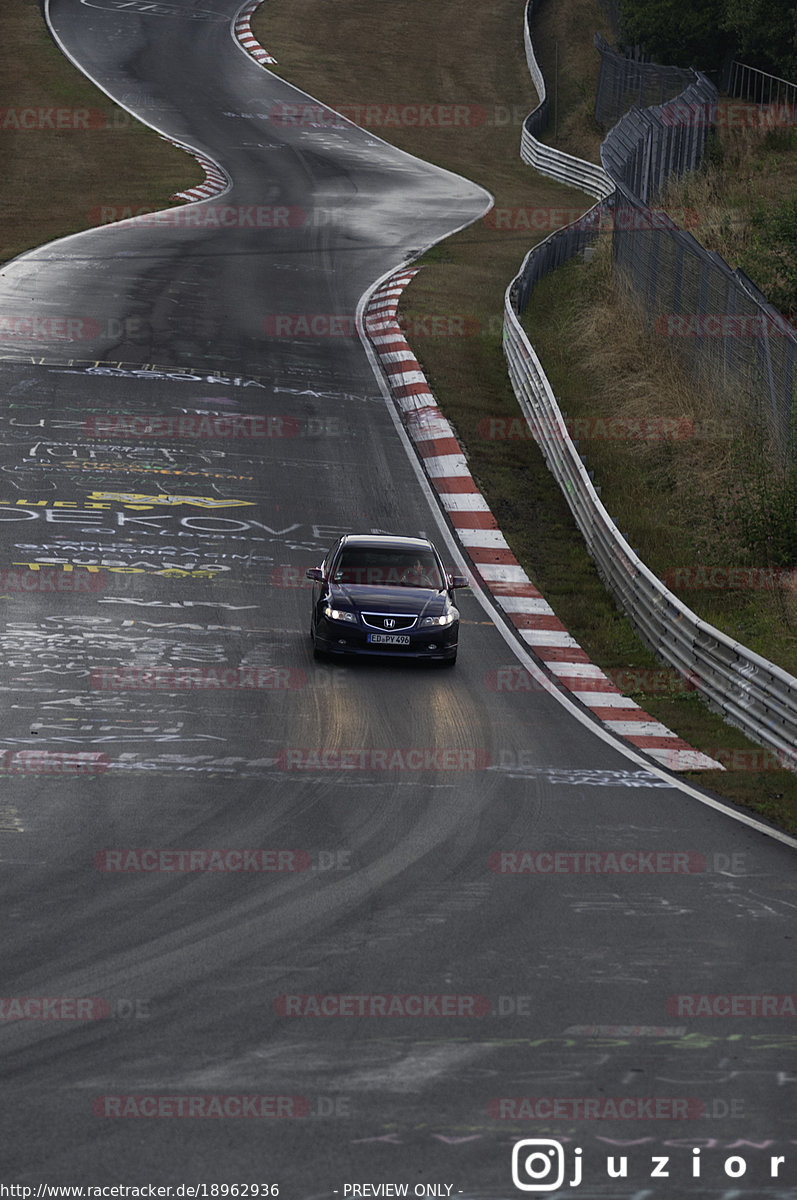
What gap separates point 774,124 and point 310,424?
2194 cm

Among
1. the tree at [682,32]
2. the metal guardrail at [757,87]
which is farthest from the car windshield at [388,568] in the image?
the tree at [682,32]

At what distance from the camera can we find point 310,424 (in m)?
26.3

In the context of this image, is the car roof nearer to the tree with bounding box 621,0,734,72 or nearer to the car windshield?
the car windshield

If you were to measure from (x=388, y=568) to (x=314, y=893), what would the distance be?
8385 millimetres

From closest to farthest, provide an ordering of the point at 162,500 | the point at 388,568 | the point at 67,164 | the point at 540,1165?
1. the point at 540,1165
2. the point at 388,568
3. the point at 162,500
4. the point at 67,164

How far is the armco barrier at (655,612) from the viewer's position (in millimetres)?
14852

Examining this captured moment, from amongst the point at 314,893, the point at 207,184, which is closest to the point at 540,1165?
the point at 314,893

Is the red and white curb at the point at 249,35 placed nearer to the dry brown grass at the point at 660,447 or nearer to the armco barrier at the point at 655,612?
the dry brown grass at the point at 660,447

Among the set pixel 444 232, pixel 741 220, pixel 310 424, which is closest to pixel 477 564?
pixel 310 424

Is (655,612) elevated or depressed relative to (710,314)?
depressed

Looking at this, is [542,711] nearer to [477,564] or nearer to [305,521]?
[477,564]

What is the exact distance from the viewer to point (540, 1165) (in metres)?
6.73

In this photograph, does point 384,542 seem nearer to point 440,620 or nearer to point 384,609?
point 384,609

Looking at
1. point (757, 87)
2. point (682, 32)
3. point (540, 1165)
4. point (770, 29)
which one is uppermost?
point (770, 29)
